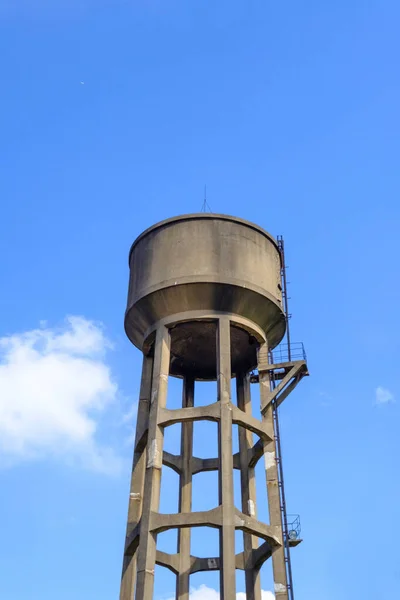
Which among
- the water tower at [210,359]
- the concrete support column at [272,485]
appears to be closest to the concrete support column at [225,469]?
the water tower at [210,359]

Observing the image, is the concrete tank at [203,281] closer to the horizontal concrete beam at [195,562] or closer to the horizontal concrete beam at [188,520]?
the horizontal concrete beam at [188,520]

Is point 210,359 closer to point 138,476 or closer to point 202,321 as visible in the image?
point 202,321

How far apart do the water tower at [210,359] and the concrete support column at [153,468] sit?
0.09 feet

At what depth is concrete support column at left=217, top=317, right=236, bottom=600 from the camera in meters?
15.4

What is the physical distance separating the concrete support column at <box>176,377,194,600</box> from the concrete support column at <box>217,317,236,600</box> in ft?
10.7

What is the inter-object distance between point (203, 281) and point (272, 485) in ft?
17.3

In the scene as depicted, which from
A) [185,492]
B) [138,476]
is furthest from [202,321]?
[185,492]

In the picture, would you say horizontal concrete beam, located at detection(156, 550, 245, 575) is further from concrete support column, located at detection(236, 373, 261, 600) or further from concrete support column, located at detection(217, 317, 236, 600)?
concrete support column, located at detection(217, 317, 236, 600)

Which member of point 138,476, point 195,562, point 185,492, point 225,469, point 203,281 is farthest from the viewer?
point 185,492

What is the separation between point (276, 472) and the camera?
1797 centimetres

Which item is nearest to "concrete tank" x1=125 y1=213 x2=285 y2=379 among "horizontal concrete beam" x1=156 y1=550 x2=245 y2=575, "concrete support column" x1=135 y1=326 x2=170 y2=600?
"concrete support column" x1=135 y1=326 x2=170 y2=600

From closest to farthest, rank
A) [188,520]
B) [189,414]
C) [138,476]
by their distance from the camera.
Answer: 1. [188,520]
2. [189,414]
3. [138,476]

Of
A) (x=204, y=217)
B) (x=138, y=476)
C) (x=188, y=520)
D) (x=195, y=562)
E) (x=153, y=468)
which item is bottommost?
(x=188, y=520)

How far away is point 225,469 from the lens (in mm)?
16828
